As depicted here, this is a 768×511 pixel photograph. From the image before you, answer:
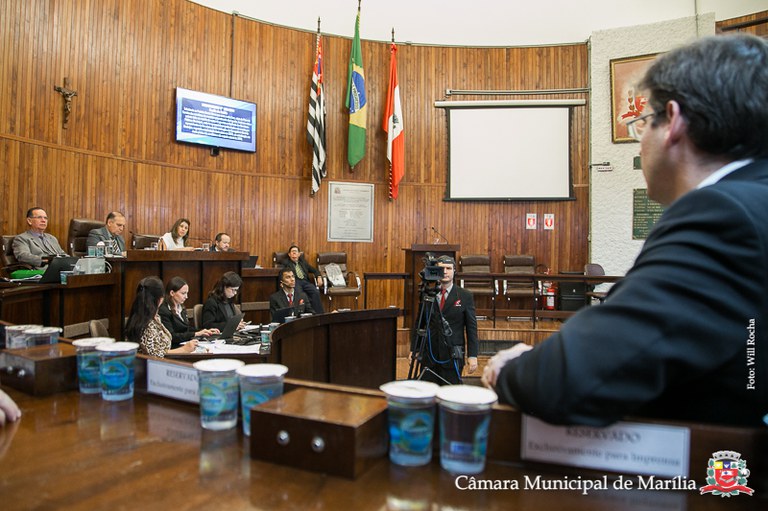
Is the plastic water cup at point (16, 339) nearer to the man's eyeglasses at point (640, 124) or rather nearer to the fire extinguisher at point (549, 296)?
the man's eyeglasses at point (640, 124)

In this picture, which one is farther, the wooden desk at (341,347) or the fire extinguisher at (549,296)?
the fire extinguisher at (549,296)

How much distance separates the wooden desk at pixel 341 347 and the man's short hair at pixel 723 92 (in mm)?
2462

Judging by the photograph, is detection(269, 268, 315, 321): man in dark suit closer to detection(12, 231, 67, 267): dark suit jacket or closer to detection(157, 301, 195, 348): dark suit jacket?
detection(157, 301, 195, 348): dark suit jacket

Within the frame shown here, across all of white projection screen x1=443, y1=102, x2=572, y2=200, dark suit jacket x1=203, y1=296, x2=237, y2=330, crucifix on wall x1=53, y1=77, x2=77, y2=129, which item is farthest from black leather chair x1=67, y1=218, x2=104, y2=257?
white projection screen x1=443, y1=102, x2=572, y2=200

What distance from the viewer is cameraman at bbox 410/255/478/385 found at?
3.84m

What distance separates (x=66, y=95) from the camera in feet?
19.6

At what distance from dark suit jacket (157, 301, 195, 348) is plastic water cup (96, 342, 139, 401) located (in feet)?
9.14

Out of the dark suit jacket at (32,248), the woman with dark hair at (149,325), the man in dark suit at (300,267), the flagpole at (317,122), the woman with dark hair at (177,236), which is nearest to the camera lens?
the woman with dark hair at (149,325)

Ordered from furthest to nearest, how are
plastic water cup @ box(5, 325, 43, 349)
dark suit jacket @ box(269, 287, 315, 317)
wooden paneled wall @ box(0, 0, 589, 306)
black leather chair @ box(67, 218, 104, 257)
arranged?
1. wooden paneled wall @ box(0, 0, 589, 306)
2. black leather chair @ box(67, 218, 104, 257)
3. dark suit jacket @ box(269, 287, 315, 317)
4. plastic water cup @ box(5, 325, 43, 349)

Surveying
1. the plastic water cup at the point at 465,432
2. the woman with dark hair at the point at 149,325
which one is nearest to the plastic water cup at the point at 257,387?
the plastic water cup at the point at 465,432

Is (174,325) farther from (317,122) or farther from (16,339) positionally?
(317,122)

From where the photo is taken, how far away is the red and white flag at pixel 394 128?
848 cm

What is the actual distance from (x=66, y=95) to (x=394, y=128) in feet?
15.7

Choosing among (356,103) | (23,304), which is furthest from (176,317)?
(356,103)
